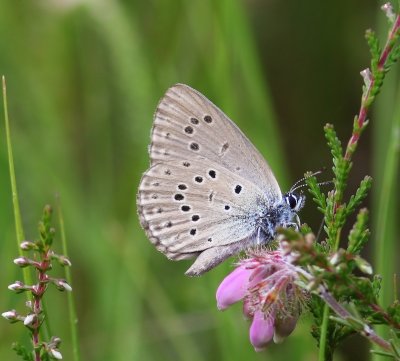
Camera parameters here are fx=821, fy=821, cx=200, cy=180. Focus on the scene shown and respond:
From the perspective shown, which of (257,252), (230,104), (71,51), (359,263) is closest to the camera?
(359,263)

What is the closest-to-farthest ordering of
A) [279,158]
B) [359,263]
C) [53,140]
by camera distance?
[359,263] → [279,158] → [53,140]

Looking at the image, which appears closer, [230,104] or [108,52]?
[230,104]

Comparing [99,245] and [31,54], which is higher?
[31,54]

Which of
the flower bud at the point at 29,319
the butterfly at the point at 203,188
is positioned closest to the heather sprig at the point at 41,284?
the flower bud at the point at 29,319

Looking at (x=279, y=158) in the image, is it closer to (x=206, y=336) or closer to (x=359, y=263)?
(x=206, y=336)

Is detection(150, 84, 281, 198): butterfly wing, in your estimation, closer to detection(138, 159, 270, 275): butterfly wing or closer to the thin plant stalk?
detection(138, 159, 270, 275): butterfly wing

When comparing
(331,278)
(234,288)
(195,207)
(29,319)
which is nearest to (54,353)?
(29,319)

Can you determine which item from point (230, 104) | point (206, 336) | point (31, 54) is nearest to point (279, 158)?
point (230, 104)
